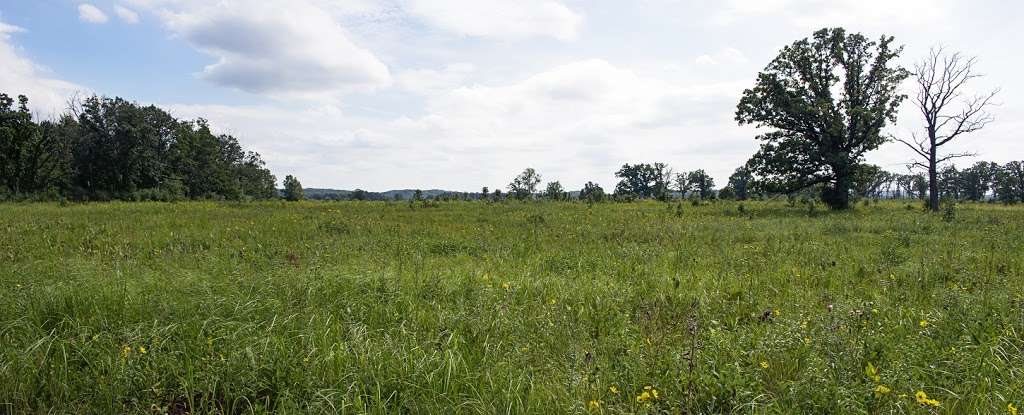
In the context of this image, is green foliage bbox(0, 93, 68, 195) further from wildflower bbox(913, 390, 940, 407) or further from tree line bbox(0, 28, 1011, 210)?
wildflower bbox(913, 390, 940, 407)

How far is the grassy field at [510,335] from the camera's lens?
3.24 meters

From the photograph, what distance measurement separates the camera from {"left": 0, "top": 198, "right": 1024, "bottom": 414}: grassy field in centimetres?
324

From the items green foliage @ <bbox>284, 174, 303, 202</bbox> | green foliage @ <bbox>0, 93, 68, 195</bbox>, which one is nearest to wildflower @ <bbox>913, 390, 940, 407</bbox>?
green foliage @ <bbox>0, 93, 68, 195</bbox>

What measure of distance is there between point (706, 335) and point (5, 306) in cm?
670

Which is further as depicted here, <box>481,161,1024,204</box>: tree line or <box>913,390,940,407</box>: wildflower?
<box>481,161,1024,204</box>: tree line

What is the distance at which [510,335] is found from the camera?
4418 millimetres

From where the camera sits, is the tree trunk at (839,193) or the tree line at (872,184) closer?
the tree trunk at (839,193)

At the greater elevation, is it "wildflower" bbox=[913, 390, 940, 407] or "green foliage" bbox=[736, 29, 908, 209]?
"green foliage" bbox=[736, 29, 908, 209]

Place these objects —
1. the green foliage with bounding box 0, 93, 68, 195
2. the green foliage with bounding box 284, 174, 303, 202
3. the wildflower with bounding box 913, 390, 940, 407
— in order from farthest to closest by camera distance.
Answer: the green foliage with bounding box 284, 174, 303, 202
the green foliage with bounding box 0, 93, 68, 195
the wildflower with bounding box 913, 390, 940, 407

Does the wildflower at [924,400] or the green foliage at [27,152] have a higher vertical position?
the green foliage at [27,152]

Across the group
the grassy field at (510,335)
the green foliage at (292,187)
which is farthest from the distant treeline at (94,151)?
the grassy field at (510,335)

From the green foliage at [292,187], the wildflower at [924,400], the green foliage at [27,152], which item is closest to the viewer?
the wildflower at [924,400]

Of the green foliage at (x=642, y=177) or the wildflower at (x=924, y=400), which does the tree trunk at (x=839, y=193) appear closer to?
the wildflower at (x=924, y=400)

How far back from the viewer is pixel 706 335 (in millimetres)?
4340
